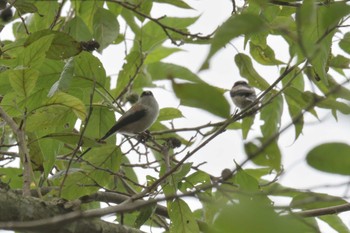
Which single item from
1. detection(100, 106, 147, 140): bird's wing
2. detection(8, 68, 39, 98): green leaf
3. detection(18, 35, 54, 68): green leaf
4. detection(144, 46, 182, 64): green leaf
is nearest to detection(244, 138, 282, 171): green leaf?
detection(8, 68, 39, 98): green leaf

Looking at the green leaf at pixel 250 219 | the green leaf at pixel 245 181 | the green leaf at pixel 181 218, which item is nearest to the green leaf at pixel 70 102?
the green leaf at pixel 181 218

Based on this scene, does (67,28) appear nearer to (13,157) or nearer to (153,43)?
(153,43)

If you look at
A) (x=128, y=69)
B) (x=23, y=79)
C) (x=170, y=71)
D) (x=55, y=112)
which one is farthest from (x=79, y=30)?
(x=23, y=79)

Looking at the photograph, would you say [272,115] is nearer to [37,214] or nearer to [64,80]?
[64,80]

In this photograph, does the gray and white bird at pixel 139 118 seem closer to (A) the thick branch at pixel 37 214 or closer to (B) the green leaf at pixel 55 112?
(B) the green leaf at pixel 55 112

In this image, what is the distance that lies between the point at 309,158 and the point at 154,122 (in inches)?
106

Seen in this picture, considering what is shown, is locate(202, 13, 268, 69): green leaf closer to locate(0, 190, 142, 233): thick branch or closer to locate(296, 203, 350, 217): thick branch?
locate(0, 190, 142, 233): thick branch

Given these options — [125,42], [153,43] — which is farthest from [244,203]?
[125,42]

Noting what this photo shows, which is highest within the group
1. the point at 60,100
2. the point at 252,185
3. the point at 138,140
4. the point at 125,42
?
the point at 125,42

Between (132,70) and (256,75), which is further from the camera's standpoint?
(132,70)

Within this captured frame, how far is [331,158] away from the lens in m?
1.10

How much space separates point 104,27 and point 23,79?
1216 mm

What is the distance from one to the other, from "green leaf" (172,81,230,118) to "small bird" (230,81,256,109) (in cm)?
269

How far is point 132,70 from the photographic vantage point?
3.77 m
